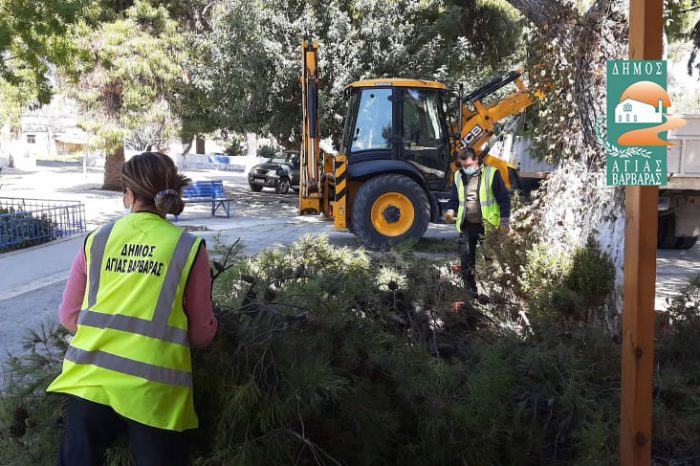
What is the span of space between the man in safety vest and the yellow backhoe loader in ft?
14.0

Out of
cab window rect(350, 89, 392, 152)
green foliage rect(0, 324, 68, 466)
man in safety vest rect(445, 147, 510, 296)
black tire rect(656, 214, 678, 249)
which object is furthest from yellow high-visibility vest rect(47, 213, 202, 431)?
black tire rect(656, 214, 678, 249)

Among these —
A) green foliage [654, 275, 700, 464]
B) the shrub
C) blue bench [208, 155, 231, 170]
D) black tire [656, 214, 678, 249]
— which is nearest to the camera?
green foliage [654, 275, 700, 464]

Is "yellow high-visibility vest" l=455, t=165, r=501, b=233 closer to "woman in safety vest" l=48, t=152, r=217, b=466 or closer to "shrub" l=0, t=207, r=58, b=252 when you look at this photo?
"woman in safety vest" l=48, t=152, r=217, b=466

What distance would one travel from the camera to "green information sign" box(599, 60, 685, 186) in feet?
8.75

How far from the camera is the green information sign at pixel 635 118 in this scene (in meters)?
2.67

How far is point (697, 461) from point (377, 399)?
1.39 meters

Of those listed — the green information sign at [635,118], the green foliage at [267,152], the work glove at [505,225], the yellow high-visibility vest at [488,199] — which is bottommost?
the work glove at [505,225]

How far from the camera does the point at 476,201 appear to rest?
720 cm

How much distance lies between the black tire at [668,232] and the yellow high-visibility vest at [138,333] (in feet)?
38.5

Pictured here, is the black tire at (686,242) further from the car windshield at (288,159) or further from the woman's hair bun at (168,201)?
the car windshield at (288,159)

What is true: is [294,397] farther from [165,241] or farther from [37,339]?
[37,339]

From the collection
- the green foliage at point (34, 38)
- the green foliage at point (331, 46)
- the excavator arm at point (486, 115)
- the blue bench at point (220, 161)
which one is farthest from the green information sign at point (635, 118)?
the blue bench at point (220, 161)

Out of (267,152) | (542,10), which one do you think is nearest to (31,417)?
(542,10)

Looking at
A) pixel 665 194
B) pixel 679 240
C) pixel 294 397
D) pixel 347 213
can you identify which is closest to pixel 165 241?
pixel 294 397
